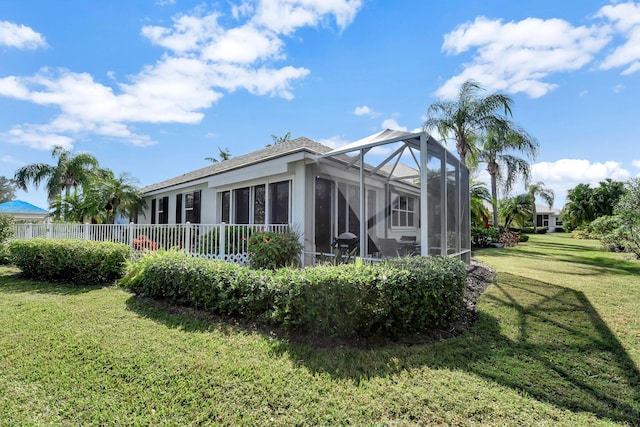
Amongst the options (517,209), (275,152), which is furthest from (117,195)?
(517,209)

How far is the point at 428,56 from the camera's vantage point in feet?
31.3

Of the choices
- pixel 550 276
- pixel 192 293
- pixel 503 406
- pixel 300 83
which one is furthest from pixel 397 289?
pixel 300 83

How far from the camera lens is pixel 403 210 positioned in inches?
490

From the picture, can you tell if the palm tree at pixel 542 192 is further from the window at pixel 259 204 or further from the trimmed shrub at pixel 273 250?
the trimmed shrub at pixel 273 250

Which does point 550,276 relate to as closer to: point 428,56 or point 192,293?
point 428,56

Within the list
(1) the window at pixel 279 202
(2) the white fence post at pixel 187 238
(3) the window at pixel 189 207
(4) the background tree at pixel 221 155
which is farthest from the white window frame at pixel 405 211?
(4) the background tree at pixel 221 155

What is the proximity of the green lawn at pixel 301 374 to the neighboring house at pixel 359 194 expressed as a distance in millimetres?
2759

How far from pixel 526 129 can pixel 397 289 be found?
22.1m

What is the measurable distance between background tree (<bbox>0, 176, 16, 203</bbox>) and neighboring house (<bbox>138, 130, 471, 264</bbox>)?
48.1 metres

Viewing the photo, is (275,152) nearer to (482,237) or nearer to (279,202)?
(279,202)

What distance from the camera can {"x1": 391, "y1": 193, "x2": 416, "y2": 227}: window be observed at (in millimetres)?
11570

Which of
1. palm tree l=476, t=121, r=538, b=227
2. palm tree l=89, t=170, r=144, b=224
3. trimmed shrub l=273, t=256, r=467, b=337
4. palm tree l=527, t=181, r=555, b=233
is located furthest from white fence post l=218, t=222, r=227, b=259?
palm tree l=527, t=181, r=555, b=233

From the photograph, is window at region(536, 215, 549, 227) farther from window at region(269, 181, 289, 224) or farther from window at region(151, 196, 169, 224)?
window at region(151, 196, 169, 224)

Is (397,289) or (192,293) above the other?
(397,289)
